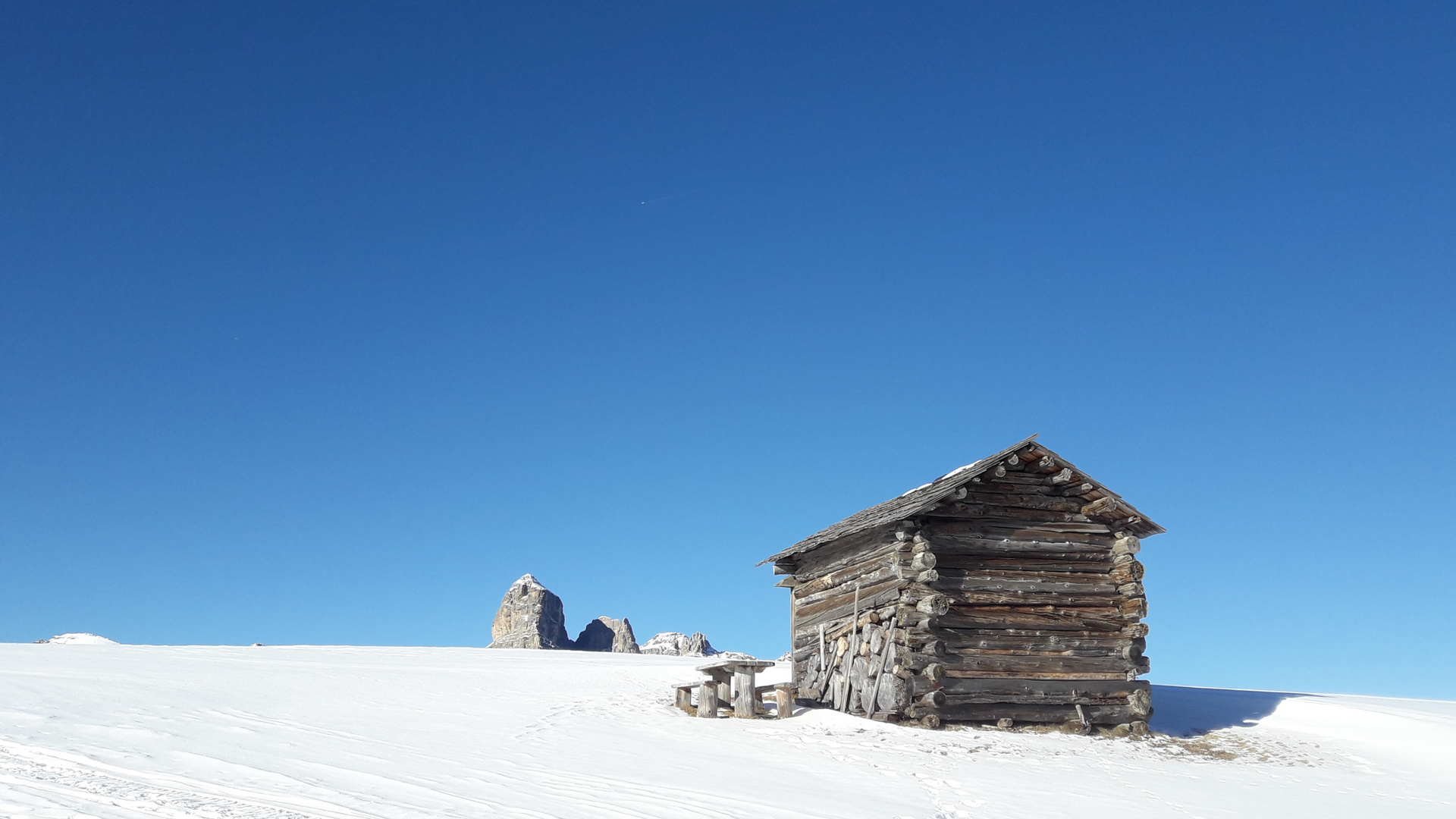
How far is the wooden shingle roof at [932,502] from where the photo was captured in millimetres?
18391

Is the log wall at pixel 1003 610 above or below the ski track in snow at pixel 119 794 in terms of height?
above

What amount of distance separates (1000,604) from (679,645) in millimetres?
46921

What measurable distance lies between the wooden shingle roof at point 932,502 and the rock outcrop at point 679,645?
4243cm

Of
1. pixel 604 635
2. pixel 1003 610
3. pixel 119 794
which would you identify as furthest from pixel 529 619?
pixel 119 794

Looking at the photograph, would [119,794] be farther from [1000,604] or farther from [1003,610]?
[1003,610]

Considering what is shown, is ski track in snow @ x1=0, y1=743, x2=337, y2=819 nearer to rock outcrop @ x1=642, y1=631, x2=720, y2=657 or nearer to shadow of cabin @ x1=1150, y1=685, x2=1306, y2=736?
shadow of cabin @ x1=1150, y1=685, x2=1306, y2=736

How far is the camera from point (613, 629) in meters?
71.9

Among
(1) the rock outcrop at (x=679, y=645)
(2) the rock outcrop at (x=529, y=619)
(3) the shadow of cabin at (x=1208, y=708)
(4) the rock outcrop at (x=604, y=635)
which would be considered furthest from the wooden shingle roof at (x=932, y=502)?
(4) the rock outcrop at (x=604, y=635)

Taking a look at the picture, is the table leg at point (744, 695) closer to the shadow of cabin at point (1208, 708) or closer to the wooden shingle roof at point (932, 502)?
the wooden shingle roof at point (932, 502)

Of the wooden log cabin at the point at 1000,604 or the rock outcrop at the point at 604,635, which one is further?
the rock outcrop at the point at 604,635

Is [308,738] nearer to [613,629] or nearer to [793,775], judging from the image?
[793,775]

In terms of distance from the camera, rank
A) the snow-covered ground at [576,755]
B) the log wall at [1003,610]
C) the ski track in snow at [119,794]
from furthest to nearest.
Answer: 1. the log wall at [1003,610]
2. the snow-covered ground at [576,755]
3. the ski track in snow at [119,794]

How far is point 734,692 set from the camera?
61.5 feet

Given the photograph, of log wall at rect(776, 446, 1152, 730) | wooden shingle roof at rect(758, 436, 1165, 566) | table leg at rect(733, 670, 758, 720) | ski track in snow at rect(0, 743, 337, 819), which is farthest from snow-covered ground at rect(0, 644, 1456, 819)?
wooden shingle roof at rect(758, 436, 1165, 566)
